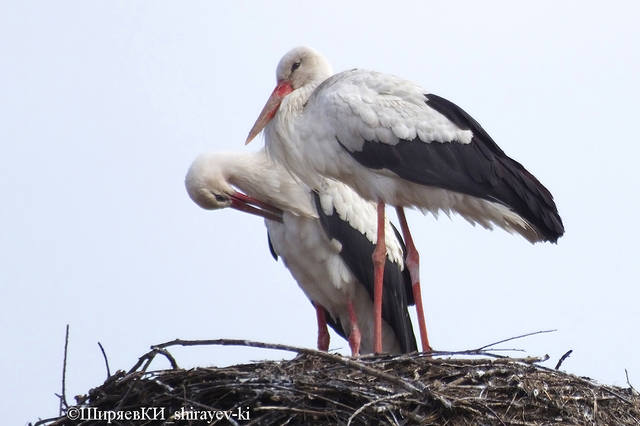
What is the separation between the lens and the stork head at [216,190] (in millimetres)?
10320

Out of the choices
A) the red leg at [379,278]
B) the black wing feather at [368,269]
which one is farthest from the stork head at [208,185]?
the red leg at [379,278]

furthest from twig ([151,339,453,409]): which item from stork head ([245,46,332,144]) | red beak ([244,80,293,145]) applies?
stork head ([245,46,332,144])

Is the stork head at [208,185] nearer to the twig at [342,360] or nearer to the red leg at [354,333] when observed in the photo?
the red leg at [354,333]

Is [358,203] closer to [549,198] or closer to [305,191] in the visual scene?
[305,191]

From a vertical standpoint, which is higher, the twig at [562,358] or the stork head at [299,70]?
the stork head at [299,70]

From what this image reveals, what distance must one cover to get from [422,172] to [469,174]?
0.93 feet

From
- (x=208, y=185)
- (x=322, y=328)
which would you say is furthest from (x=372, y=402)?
(x=322, y=328)

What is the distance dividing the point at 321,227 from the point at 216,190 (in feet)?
2.59

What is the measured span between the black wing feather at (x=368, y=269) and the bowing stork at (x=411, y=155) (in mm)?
1156

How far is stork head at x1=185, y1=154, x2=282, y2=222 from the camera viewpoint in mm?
10320

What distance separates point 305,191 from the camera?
34.4 feet

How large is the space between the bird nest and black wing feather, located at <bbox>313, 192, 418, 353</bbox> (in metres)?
2.80

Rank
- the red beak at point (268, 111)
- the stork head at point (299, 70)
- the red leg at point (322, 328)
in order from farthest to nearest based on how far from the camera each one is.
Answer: the red leg at point (322, 328) < the stork head at point (299, 70) < the red beak at point (268, 111)

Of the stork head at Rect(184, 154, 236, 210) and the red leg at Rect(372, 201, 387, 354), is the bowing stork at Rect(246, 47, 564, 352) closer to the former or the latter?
the red leg at Rect(372, 201, 387, 354)
